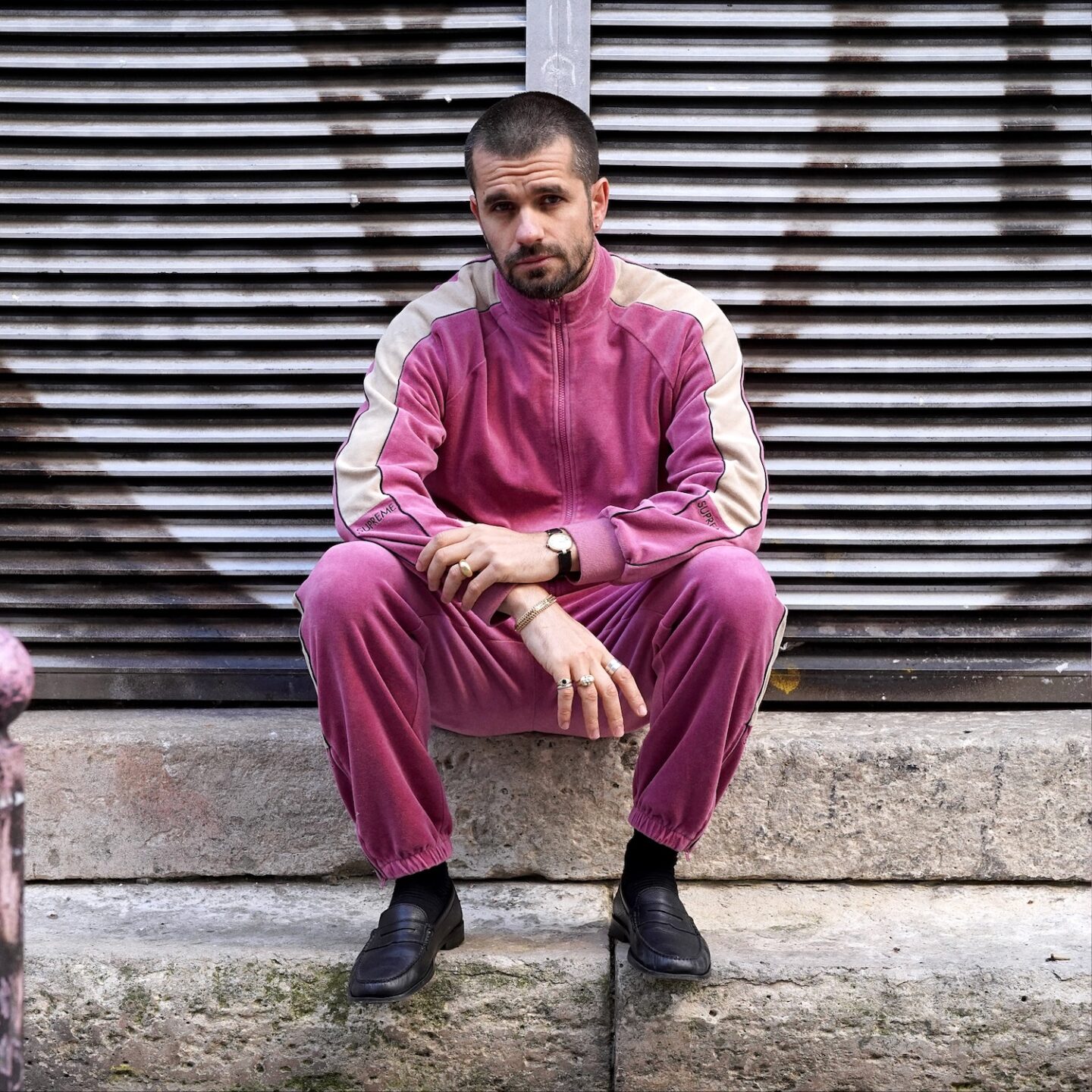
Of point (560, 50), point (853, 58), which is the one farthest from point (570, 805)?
point (853, 58)

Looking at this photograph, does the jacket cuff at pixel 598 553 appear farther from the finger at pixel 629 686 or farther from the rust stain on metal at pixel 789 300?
the rust stain on metal at pixel 789 300

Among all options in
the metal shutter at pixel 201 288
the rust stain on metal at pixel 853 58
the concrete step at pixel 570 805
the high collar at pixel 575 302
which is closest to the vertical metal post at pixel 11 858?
the concrete step at pixel 570 805

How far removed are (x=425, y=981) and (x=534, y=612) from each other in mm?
825

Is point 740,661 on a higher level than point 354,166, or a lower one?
lower

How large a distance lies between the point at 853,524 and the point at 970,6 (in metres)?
1.47

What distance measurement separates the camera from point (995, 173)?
327 centimetres

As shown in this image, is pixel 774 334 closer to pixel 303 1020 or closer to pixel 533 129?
pixel 533 129

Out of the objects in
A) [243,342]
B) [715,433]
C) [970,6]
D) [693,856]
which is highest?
[970,6]

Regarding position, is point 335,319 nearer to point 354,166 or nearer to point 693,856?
point 354,166

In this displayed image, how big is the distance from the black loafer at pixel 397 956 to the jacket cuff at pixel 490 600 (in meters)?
0.64

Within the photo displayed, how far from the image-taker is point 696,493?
8.46 ft

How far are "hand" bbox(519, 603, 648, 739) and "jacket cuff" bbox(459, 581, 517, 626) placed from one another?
97 mm

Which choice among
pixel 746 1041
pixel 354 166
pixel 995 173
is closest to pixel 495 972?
pixel 746 1041

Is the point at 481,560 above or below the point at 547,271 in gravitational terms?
below
